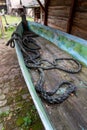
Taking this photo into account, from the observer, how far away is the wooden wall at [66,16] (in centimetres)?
413

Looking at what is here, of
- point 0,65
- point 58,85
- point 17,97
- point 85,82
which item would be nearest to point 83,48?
point 85,82

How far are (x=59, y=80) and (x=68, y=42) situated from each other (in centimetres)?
123

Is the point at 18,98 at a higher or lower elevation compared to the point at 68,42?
lower

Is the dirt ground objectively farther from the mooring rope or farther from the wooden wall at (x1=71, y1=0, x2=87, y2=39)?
the wooden wall at (x1=71, y1=0, x2=87, y2=39)

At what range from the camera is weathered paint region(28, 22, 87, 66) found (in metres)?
2.71

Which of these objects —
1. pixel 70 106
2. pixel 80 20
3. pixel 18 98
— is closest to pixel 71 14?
pixel 80 20

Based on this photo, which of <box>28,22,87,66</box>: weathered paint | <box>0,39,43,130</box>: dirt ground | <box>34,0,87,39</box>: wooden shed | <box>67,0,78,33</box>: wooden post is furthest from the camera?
<box>67,0,78,33</box>: wooden post

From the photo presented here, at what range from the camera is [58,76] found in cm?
236

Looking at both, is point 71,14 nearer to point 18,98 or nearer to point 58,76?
point 58,76

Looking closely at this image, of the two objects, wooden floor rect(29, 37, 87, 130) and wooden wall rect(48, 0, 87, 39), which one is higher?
wooden wall rect(48, 0, 87, 39)

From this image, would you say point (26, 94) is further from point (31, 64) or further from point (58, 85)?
point (58, 85)

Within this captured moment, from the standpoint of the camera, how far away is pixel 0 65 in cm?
436

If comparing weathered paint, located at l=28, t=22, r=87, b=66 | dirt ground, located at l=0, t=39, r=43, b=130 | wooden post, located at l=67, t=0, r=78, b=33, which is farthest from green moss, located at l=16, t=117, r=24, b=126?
wooden post, located at l=67, t=0, r=78, b=33

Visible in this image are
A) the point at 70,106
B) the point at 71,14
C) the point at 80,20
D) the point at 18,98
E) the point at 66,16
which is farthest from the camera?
the point at 66,16
